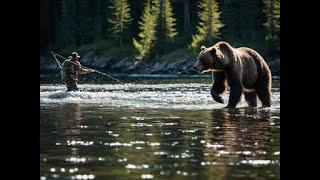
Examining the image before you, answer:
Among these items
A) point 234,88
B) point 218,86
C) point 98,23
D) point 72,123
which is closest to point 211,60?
point 218,86

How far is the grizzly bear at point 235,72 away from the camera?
25.0 meters

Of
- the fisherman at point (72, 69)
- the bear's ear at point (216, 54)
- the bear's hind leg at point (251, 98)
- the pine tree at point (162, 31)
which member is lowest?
the bear's hind leg at point (251, 98)

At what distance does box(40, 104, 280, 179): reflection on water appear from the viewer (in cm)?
1170

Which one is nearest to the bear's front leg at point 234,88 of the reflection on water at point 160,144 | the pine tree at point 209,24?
the reflection on water at point 160,144

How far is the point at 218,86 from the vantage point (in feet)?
83.5

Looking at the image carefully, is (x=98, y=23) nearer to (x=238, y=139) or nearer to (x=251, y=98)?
Answer: (x=251, y=98)

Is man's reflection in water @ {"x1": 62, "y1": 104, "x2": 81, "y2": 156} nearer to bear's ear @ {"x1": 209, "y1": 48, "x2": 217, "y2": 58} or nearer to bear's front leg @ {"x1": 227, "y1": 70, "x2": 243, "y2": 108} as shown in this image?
bear's ear @ {"x1": 209, "y1": 48, "x2": 217, "y2": 58}

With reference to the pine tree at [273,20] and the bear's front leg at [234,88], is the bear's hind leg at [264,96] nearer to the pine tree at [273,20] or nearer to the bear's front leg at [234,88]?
the bear's front leg at [234,88]

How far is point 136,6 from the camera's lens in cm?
10481

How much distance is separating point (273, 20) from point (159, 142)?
67.0 meters

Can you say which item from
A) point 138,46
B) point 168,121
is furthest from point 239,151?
point 138,46
